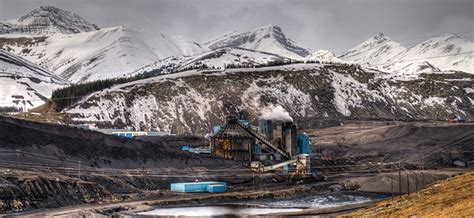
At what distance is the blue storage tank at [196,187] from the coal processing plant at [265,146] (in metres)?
14.3

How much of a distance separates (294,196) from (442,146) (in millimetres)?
48254

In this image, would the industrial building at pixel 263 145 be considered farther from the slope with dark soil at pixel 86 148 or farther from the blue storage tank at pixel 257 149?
the slope with dark soil at pixel 86 148

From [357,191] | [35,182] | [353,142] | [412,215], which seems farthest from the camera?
[353,142]

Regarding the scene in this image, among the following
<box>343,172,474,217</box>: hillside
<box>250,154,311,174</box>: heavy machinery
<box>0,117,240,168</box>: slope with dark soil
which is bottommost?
<box>343,172,474,217</box>: hillside

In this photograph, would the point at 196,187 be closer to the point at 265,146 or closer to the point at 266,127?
the point at 265,146

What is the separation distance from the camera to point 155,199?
7725 centimetres

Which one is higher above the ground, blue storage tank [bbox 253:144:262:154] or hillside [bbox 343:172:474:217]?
blue storage tank [bbox 253:144:262:154]

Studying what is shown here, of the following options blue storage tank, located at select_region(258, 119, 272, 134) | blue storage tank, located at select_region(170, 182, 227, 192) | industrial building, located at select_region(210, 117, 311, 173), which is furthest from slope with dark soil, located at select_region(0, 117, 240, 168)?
blue storage tank, located at select_region(258, 119, 272, 134)

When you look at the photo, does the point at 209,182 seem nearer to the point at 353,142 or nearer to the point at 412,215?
the point at 412,215

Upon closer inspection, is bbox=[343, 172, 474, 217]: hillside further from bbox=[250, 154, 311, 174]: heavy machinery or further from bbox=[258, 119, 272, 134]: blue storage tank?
bbox=[258, 119, 272, 134]: blue storage tank

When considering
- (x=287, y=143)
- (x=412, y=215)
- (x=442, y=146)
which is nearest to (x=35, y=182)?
(x=412, y=215)

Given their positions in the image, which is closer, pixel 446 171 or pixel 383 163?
pixel 446 171

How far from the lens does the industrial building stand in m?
104

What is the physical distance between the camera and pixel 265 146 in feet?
357
